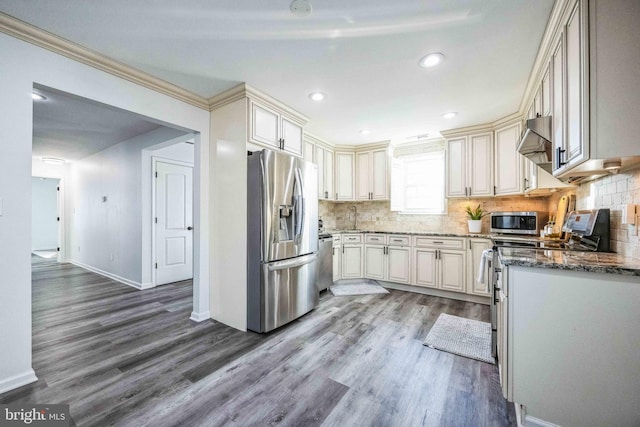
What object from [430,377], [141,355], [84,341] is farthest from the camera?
[84,341]

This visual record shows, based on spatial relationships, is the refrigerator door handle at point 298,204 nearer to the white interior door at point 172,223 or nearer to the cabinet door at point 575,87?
the cabinet door at point 575,87

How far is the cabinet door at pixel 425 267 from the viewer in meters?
3.75

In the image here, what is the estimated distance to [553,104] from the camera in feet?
5.78

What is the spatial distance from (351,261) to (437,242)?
138cm

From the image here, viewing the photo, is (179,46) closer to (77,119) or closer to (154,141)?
(154,141)

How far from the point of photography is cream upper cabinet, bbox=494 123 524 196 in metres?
3.21

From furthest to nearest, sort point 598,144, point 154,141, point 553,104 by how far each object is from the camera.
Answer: point 154,141 < point 553,104 < point 598,144

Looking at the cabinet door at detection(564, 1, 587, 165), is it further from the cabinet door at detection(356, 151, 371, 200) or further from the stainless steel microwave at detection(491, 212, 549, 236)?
the cabinet door at detection(356, 151, 371, 200)

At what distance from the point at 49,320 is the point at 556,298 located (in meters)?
4.69

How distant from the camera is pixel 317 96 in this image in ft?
9.14

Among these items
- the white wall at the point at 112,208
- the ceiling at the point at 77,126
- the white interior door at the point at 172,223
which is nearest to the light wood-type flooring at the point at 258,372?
the white interior door at the point at 172,223

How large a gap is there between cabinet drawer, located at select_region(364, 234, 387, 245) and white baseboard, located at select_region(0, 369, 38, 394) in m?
3.85

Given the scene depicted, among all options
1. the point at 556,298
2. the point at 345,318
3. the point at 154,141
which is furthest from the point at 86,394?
the point at 154,141

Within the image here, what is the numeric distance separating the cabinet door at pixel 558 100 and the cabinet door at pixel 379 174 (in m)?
2.68
